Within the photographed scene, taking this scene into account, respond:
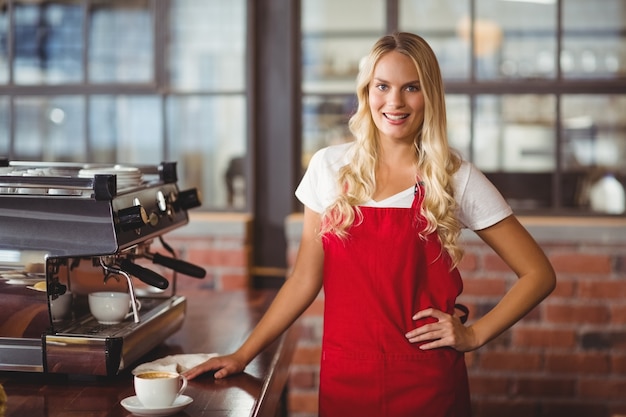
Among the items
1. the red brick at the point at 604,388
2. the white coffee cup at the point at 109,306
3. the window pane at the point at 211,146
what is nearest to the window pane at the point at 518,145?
the red brick at the point at 604,388

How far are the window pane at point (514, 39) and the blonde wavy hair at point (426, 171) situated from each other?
1.52 m

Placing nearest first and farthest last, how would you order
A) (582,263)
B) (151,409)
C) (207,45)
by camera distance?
(151,409), (582,263), (207,45)

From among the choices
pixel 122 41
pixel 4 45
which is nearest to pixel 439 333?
pixel 122 41

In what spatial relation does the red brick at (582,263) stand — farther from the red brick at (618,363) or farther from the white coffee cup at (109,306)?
the white coffee cup at (109,306)

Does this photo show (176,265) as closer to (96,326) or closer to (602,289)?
Result: (96,326)

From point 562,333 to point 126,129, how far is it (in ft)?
6.15

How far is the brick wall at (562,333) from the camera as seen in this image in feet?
11.2

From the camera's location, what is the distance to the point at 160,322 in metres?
2.17

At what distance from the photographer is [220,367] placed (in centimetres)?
200

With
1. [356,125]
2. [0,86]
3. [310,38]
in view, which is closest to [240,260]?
[310,38]

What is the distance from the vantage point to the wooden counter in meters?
1.72

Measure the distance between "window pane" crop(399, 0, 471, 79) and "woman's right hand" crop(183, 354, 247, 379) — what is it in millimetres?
1902

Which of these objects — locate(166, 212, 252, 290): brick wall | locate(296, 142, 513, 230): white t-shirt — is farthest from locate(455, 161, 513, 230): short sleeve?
locate(166, 212, 252, 290): brick wall

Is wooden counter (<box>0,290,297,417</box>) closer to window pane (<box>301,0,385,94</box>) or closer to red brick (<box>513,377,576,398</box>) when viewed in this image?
red brick (<box>513,377,576,398</box>)
